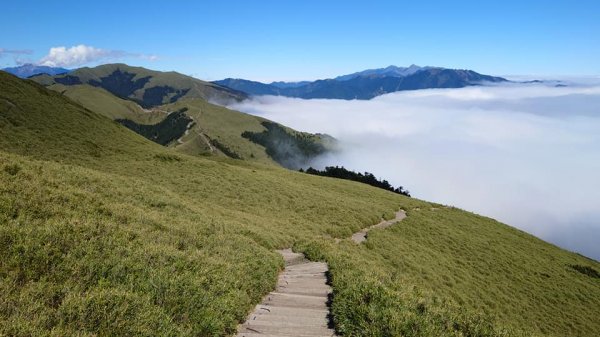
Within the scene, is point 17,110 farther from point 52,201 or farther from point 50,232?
point 50,232

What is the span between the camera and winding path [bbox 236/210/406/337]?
385 inches

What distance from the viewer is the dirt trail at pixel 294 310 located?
9.79 m

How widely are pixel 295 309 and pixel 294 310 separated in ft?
0.33

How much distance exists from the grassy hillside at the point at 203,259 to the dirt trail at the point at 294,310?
1.63 ft

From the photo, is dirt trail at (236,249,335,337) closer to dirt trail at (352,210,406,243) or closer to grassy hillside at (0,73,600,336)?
grassy hillside at (0,73,600,336)

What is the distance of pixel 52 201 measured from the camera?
1458cm

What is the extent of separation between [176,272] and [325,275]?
799 centimetres

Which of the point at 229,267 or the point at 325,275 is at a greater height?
the point at 229,267

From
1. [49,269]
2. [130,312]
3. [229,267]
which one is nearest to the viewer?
[130,312]

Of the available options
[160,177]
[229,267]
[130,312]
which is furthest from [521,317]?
[160,177]

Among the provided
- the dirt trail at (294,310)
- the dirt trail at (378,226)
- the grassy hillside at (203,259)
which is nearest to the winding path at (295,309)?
the dirt trail at (294,310)

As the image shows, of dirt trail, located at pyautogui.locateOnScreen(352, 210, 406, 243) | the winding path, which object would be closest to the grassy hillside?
the winding path

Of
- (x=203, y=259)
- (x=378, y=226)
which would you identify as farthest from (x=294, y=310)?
(x=378, y=226)

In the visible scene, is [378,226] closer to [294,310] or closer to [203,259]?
[294,310]
